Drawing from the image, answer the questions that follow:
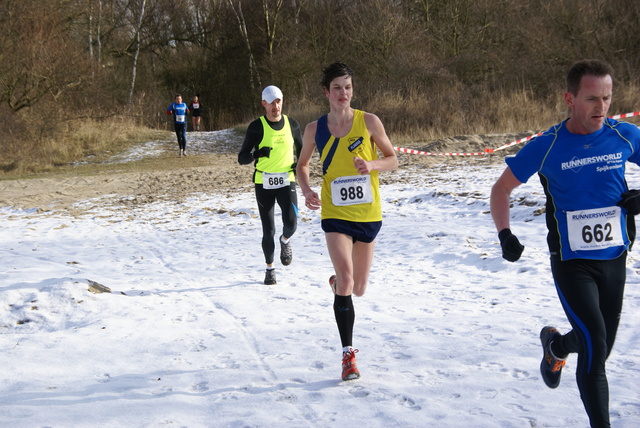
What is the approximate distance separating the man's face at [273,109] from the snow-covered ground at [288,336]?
1.73 meters

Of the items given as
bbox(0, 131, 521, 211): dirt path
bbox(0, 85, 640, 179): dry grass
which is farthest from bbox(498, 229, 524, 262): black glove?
bbox(0, 85, 640, 179): dry grass

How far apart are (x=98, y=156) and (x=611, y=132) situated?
67.3 feet

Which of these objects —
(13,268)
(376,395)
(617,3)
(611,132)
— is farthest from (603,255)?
(617,3)

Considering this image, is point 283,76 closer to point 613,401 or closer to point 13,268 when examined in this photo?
point 13,268

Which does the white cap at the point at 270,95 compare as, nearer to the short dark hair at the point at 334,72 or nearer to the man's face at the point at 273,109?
the man's face at the point at 273,109

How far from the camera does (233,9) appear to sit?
39.0 m

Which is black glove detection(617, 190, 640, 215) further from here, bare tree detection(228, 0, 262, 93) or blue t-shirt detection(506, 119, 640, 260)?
bare tree detection(228, 0, 262, 93)

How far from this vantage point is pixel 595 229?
292 cm

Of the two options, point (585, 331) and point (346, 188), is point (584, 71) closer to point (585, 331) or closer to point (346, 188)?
point (585, 331)

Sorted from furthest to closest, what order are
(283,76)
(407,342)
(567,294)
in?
(283,76), (407,342), (567,294)

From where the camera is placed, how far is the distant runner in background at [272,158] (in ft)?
21.1

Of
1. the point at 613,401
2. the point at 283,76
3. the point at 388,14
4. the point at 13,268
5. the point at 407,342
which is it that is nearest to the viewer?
the point at 613,401

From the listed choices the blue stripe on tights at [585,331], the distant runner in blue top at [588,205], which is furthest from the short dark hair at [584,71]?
the blue stripe on tights at [585,331]

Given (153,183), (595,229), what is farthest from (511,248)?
(153,183)
